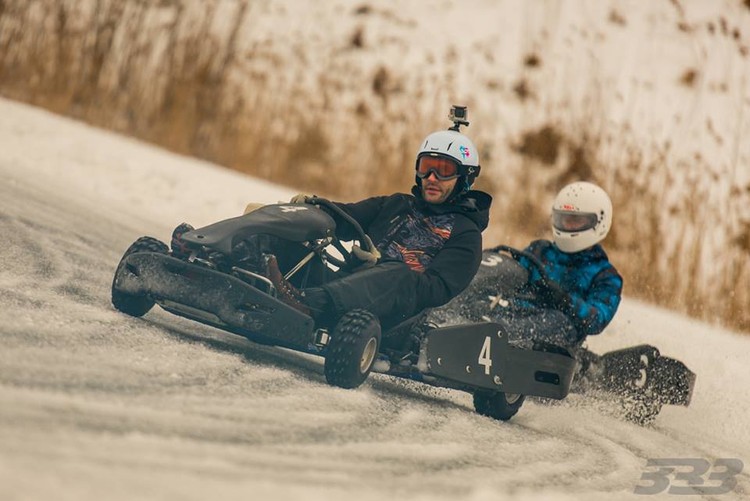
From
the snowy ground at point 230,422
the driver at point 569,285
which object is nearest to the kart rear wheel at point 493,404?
the snowy ground at point 230,422

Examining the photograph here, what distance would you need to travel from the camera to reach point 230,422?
359cm

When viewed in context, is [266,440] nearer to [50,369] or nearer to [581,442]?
[50,369]

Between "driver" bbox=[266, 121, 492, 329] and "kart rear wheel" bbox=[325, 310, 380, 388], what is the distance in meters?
0.26

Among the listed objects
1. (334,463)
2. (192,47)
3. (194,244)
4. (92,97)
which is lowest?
(334,463)

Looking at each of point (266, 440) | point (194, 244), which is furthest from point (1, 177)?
point (266, 440)

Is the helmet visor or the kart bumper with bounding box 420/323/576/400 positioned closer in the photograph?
the kart bumper with bounding box 420/323/576/400

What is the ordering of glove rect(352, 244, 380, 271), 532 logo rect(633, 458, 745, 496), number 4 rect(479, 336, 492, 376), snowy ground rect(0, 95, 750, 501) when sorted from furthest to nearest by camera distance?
1. glove rect(352, 244, 380, 271)
2. number 4 rect(479, 336, 492, 376)
3. 532 logo rect(633, 458, 745, 496)
4. snowy ground rect(0, 95, 750, 501)

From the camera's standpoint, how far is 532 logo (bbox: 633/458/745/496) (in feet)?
14.6

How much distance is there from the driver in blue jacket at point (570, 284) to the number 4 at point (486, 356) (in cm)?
56

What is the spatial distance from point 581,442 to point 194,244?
2030 mm

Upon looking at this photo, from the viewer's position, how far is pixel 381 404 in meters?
4.62

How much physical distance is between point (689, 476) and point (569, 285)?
1893 mm

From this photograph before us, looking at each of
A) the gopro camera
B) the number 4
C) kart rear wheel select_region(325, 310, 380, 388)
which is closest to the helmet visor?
the gopro camera

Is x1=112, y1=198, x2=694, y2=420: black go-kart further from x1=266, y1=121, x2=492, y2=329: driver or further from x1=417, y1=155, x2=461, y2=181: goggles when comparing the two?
x1=417, y1=155, x2=461, y2=181: goggles
